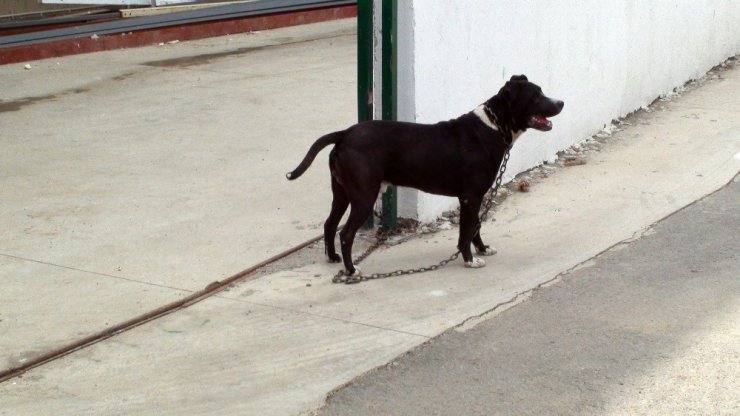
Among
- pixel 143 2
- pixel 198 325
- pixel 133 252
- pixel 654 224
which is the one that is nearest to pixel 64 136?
pixel 133 252

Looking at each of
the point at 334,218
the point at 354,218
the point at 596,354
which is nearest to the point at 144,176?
the point at 334,218

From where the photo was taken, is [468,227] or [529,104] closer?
[529,104]

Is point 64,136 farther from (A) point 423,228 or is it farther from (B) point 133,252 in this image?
(A) point 423,228

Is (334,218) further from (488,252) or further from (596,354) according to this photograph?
(596,354)

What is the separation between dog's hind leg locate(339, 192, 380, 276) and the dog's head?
0.95 meters

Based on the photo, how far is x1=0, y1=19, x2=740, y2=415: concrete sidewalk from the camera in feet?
17.1

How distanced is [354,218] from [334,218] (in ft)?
1.08

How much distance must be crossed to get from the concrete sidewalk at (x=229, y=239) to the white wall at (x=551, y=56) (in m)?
0.33

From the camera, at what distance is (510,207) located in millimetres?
8031

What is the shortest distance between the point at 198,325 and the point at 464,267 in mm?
1797

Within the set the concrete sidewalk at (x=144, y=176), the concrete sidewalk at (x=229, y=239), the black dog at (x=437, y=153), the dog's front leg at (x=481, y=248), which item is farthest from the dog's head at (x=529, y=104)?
the concrete sidewalk at (x=144, y=176)

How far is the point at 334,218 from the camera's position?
22.1 ft

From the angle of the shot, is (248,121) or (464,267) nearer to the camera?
(464,267)

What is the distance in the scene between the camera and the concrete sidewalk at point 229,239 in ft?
17.1
